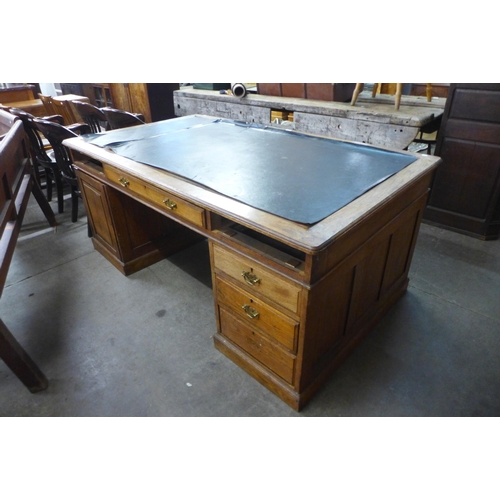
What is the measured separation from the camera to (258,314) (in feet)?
4.62

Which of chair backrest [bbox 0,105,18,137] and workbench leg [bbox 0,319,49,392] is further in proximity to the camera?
chair backrest [bbox 0,105,18,137]

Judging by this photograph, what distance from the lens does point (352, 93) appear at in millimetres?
3021

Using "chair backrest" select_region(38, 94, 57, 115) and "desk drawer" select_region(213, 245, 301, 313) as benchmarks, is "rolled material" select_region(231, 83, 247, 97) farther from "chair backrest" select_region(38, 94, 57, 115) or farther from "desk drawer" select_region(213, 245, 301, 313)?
"desk drawer" select_region(213, 245, 301, 313)

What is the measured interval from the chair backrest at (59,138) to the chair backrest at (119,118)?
38 centimetres

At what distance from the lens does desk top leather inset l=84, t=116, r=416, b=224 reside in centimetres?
127

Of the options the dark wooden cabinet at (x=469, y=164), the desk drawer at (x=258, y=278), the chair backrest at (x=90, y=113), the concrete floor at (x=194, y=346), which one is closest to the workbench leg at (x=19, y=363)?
the concrete floor at (x=194, y=346)

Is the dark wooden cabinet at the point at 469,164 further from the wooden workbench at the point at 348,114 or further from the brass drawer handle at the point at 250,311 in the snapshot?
the brass drawer handle at the point at 250,311

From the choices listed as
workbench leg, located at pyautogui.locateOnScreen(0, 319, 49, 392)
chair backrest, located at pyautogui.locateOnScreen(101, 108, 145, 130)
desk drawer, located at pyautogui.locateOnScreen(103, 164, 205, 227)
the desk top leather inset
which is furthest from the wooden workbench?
workbench leg, located at pyautogui.locateOnScreen(0, 319, 49, 392)

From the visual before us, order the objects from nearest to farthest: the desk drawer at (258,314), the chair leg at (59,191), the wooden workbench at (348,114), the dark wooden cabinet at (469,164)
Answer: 1. the desk drawer at (258,314)
2. the dark wooden cabinet at (469,164)
3. the wooden workbench at (348,114)
4. the chair leg at (59,191)

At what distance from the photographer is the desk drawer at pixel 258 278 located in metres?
1.22

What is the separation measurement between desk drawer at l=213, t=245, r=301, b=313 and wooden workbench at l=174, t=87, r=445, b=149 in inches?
65.2

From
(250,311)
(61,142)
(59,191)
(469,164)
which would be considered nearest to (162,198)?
(250,311)

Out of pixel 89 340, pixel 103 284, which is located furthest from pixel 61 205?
pixel 89 340
